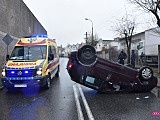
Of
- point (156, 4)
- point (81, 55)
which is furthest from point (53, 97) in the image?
point (156, 4)

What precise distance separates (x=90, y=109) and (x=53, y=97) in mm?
2457

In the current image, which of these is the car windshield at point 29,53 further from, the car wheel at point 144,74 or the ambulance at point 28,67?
the car wheel at point 144,74

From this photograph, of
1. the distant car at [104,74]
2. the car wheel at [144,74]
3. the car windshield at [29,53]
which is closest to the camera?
the distant car at [104,74]

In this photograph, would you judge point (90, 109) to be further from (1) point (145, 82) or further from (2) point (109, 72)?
(1) point (145, 82)

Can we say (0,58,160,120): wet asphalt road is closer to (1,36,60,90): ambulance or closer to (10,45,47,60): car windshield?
(1,36,60,90): ambulance

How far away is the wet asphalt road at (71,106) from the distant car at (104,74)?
0.37m

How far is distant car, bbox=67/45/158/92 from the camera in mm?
9602

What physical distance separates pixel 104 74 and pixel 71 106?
97.7 inches

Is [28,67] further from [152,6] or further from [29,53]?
[152,6]

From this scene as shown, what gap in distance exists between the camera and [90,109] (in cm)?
731

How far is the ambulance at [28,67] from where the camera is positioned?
9969mm

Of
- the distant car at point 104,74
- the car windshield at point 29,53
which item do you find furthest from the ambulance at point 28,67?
the distant car at point 104,74

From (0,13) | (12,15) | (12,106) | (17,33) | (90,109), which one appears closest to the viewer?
(90,109)

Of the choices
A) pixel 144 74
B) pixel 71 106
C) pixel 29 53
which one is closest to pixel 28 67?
pixel 29 53
